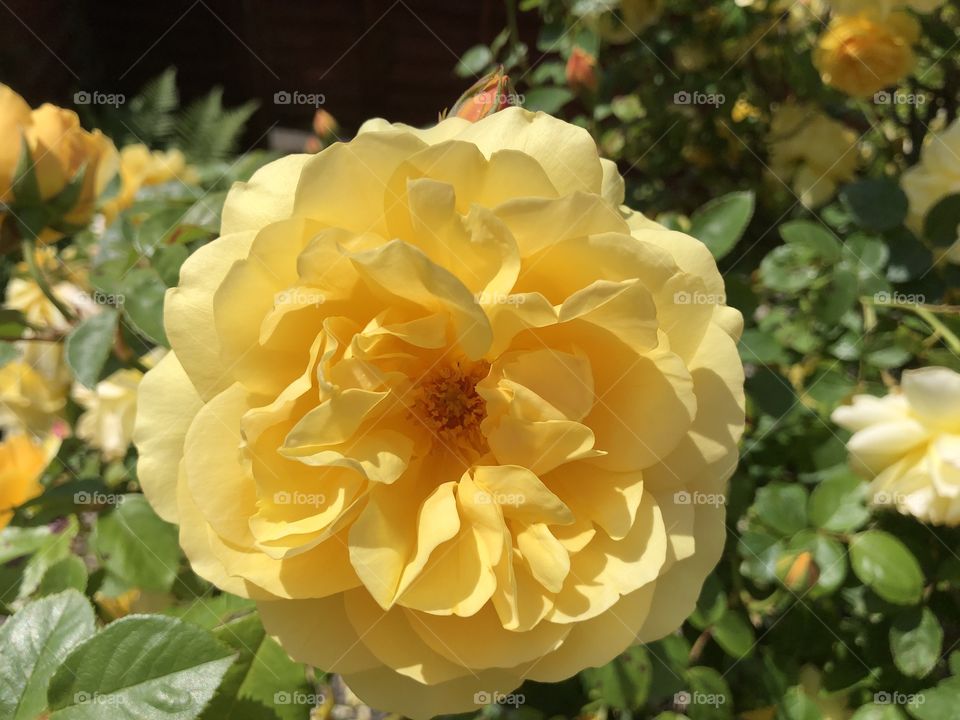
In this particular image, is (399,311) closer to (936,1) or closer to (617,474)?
(617,474)

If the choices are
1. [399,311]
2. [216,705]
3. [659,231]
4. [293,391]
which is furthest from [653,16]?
[216,705]

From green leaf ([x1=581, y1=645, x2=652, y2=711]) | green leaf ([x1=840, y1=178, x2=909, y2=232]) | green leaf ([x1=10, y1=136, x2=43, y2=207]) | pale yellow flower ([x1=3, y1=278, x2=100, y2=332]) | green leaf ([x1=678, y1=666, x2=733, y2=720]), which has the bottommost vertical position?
green leaf ([x1=678, y1=666, x2=733, y2=720])

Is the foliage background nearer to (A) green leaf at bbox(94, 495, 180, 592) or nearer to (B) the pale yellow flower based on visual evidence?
(A) green leaf at bbox(94, 495, 180, 592)

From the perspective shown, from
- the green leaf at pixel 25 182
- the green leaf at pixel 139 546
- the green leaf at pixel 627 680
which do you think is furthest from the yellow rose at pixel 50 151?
the green leaf at pixel 627 680

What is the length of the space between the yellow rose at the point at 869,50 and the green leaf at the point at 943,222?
37 cm

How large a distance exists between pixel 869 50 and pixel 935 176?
33cm

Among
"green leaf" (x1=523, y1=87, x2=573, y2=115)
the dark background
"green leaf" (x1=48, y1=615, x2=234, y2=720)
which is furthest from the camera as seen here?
the dark background

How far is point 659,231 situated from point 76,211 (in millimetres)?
846

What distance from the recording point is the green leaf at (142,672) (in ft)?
1.97

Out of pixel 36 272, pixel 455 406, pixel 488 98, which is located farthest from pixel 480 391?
pixel 36 272

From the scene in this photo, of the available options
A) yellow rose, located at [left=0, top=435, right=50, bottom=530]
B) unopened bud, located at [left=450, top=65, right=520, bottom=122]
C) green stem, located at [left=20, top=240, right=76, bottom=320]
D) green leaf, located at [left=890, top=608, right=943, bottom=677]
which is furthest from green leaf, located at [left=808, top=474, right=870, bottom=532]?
yellow rose, located at [left=0, top=435, right=50, bottom=530]

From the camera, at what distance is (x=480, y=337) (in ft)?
2.21

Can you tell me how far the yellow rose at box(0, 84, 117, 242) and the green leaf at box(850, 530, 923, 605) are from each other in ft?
3.77

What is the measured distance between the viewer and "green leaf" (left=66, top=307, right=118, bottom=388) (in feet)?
2.91
